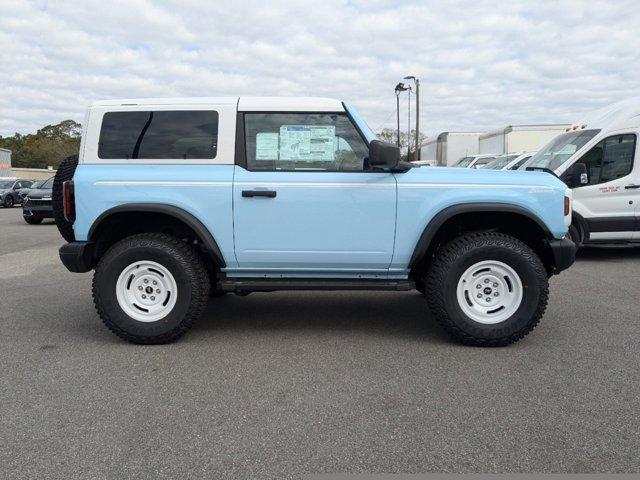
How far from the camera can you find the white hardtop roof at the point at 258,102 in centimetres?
462

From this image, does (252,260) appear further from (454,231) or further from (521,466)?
(521,466)

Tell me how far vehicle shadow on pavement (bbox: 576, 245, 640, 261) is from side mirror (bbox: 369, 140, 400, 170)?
598cm

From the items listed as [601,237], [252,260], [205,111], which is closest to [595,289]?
[601,237]

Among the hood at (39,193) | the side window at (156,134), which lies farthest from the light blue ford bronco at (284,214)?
the hood at (39,193)

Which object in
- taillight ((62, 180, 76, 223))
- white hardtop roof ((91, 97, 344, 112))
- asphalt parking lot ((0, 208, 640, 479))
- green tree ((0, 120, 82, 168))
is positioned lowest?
asphalt parking lot ((0, 208, 640, 479))

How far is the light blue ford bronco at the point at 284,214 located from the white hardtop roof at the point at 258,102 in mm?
13

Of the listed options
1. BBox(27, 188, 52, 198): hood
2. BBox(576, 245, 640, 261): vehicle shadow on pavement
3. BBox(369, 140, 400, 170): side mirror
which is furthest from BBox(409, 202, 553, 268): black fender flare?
BBox(27, 188, 52, 198): hood

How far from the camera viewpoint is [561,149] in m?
9.37

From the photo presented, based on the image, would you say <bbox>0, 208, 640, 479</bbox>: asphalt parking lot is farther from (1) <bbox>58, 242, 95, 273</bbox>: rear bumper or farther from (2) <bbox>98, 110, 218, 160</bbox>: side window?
(2) <bbox>98, 110, 218, 160</bbox>: side window

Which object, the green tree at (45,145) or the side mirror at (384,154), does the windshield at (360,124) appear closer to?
the side mirror at (384,154)

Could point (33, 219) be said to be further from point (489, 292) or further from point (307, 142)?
point (489, 292)

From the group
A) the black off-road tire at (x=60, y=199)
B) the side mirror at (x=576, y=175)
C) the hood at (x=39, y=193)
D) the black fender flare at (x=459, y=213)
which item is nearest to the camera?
the black fender flare at (x=459, y=213)

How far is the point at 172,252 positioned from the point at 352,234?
150 cm

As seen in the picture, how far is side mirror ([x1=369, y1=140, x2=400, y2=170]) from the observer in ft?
13.9
